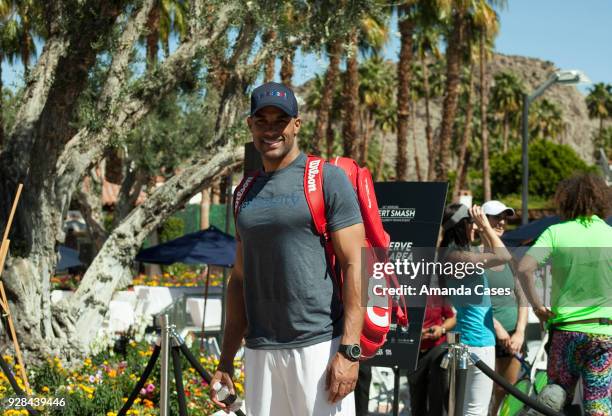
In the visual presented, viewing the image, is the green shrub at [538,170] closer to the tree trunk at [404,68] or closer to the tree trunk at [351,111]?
the tree trunk at [404,68]

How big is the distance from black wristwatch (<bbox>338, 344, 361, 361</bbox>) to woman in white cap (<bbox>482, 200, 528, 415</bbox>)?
2.34 meters

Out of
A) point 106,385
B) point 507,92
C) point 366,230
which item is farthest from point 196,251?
point 507,92

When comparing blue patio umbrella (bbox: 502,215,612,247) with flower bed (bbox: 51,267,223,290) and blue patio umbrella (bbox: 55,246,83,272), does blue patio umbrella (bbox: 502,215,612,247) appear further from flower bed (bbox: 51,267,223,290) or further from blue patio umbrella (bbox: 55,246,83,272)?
flower bed (bbox: 51,267,223,290)

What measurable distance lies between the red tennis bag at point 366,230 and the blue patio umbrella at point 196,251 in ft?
29.0

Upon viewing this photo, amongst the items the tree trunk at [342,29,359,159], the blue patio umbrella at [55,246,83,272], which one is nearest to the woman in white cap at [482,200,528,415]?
the blue patio umbrella at [55,246,83,272]

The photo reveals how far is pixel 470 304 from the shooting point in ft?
19.6

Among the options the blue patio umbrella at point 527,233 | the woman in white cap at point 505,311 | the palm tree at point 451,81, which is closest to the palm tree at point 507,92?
the palm tree at point 451,81

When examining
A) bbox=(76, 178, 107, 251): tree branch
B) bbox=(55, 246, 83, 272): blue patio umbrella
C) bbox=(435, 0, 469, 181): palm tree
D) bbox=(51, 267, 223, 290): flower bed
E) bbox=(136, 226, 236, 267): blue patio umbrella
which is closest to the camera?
bbox=(136, 226, 236, 267): blue patio umbrella

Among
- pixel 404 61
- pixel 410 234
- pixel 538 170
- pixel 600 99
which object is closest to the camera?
pixel 410 234

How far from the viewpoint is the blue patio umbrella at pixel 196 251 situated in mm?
12320

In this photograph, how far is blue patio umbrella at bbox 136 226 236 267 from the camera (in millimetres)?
12320

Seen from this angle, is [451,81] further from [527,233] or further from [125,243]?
[125,243]

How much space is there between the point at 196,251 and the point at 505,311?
21.6 feet

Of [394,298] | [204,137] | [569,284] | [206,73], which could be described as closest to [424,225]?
[569,284]
